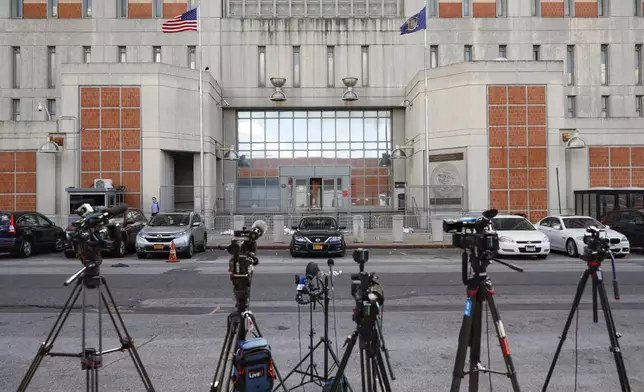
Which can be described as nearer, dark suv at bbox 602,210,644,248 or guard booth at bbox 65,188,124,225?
dark suv at bbox 602,210,644,248

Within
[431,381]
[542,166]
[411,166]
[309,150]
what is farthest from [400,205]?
[431,381]

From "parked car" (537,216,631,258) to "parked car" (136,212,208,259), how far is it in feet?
40.5

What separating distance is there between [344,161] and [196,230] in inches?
732

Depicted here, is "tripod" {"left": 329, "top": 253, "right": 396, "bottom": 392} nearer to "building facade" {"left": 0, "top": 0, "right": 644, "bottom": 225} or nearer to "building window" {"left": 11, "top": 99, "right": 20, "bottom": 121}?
"building facade" {"left": 0, "top": 0, "right": 644, "bottom": 225}

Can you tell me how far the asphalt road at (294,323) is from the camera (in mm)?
5012

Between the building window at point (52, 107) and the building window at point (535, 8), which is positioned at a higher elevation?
the building window at point (535, 8)

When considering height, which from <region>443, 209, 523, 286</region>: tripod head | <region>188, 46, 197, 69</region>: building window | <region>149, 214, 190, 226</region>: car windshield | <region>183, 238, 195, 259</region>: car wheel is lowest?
<region>183, 238, 195, 259</region>: car wheel

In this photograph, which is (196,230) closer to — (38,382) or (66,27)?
(38,382)

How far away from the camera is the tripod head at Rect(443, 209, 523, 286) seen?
338cm

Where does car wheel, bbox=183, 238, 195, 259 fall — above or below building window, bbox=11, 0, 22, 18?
below

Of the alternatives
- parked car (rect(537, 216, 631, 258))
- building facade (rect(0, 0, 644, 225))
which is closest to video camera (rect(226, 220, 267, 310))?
parked car (rect(537, 216, 631, 258))

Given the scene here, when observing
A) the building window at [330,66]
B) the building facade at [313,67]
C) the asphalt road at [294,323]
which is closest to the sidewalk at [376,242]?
the building facade at [313,67]

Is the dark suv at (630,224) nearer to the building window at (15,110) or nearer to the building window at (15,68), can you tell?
the building window at (15,110)

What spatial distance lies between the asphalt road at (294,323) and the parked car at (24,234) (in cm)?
291
